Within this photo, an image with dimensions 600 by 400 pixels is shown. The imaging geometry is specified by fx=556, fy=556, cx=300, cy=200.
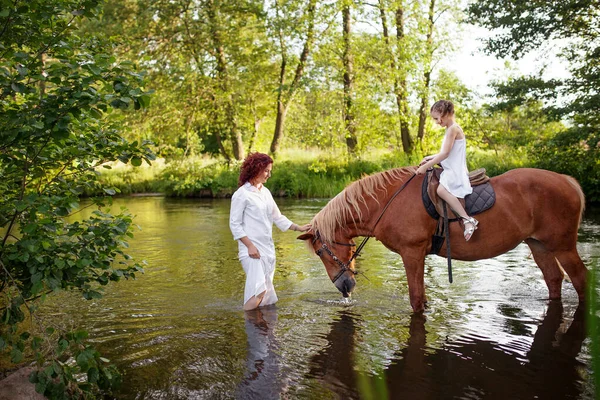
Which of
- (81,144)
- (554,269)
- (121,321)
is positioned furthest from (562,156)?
(81,144)

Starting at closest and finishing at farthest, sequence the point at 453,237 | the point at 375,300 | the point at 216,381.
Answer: the point at 216,381, the point at 453,237, the point at 375,300

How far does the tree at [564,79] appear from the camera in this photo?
14.4 meters

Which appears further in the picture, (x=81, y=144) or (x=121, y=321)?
(x=121, y=321)

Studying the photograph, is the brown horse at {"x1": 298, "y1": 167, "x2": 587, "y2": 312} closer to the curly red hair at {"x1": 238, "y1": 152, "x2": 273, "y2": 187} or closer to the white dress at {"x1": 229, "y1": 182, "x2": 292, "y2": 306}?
the white dress at {"x1": 229, "y1": 182, "x2": 292, "y2": 306}

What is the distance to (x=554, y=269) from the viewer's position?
6387mm

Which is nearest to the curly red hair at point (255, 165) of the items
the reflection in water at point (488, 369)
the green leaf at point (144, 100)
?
the reflection in water at point (488, 369)

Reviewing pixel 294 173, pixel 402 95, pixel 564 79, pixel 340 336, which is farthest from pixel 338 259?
pixel 402 95

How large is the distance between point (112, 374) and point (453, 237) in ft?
12.2

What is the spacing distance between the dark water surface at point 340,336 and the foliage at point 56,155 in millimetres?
961

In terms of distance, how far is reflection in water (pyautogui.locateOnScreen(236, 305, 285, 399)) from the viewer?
13.7 ft

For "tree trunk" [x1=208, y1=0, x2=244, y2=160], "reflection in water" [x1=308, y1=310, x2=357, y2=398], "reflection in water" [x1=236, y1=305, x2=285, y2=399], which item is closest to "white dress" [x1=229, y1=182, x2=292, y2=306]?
"reflection in water" [x1=236, y1=305, x2=285, y2=399]

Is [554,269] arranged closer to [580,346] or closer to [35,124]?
[580,346]

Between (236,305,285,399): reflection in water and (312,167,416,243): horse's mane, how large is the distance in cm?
114

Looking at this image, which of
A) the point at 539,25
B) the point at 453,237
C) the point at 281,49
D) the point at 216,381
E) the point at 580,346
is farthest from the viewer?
the point at 281,49
